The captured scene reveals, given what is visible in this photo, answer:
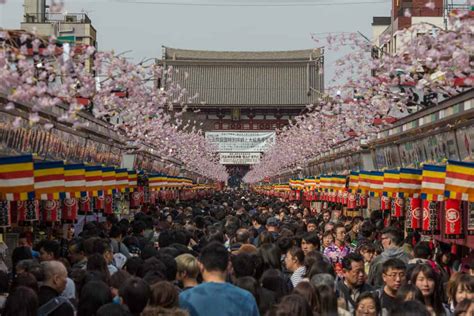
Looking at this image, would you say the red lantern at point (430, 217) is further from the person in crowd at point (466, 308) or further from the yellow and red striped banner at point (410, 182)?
the person in crowd at point (466, 308)

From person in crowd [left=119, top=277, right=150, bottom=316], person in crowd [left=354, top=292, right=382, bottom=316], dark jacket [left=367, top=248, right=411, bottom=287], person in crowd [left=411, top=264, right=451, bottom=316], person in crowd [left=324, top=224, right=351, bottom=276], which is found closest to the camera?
person in crowd [left=119, top=277, right=150, bottom=316]

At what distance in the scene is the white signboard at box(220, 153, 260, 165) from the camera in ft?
322

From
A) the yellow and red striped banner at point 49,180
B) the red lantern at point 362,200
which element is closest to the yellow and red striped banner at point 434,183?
the yellow and red striped banner at point 49,180

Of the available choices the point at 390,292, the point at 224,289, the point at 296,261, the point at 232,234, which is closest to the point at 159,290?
the point at 224,289

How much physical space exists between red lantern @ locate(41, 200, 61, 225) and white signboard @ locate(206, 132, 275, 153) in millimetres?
76830

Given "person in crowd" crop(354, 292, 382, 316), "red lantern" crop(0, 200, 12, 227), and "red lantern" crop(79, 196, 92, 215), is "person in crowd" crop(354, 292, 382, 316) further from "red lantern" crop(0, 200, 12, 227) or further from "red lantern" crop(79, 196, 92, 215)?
"red lantern" crop(79, 196, 92, 215)

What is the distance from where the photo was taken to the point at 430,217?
61.1 ft

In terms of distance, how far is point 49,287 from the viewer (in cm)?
1043

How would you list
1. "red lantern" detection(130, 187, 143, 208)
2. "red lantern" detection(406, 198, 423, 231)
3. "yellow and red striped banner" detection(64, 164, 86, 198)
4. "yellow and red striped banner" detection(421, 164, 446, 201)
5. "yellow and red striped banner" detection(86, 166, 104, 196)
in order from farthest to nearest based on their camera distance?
"red lantern" detection(130, 187, 143, 208) → "yellow and red striped banner" detection(86, 166, 104, 196) → "red lantern" detection(406, 198, 423, 231) → "yellow and red striped banner" detection(64, 164, 86, 198) → "yellow and red striped banner" detection(421, 164, 446, 201)

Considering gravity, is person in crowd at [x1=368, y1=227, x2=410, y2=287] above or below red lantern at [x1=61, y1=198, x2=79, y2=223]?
below

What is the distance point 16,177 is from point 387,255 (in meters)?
5.46

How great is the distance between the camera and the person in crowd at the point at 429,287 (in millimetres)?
10234

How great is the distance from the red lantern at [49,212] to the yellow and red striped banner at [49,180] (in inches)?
70.1

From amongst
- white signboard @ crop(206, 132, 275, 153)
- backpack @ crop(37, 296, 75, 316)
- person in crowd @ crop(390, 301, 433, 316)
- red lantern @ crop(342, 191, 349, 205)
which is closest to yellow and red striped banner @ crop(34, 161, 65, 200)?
backpack @ crop(37, 296, 75, 316)
